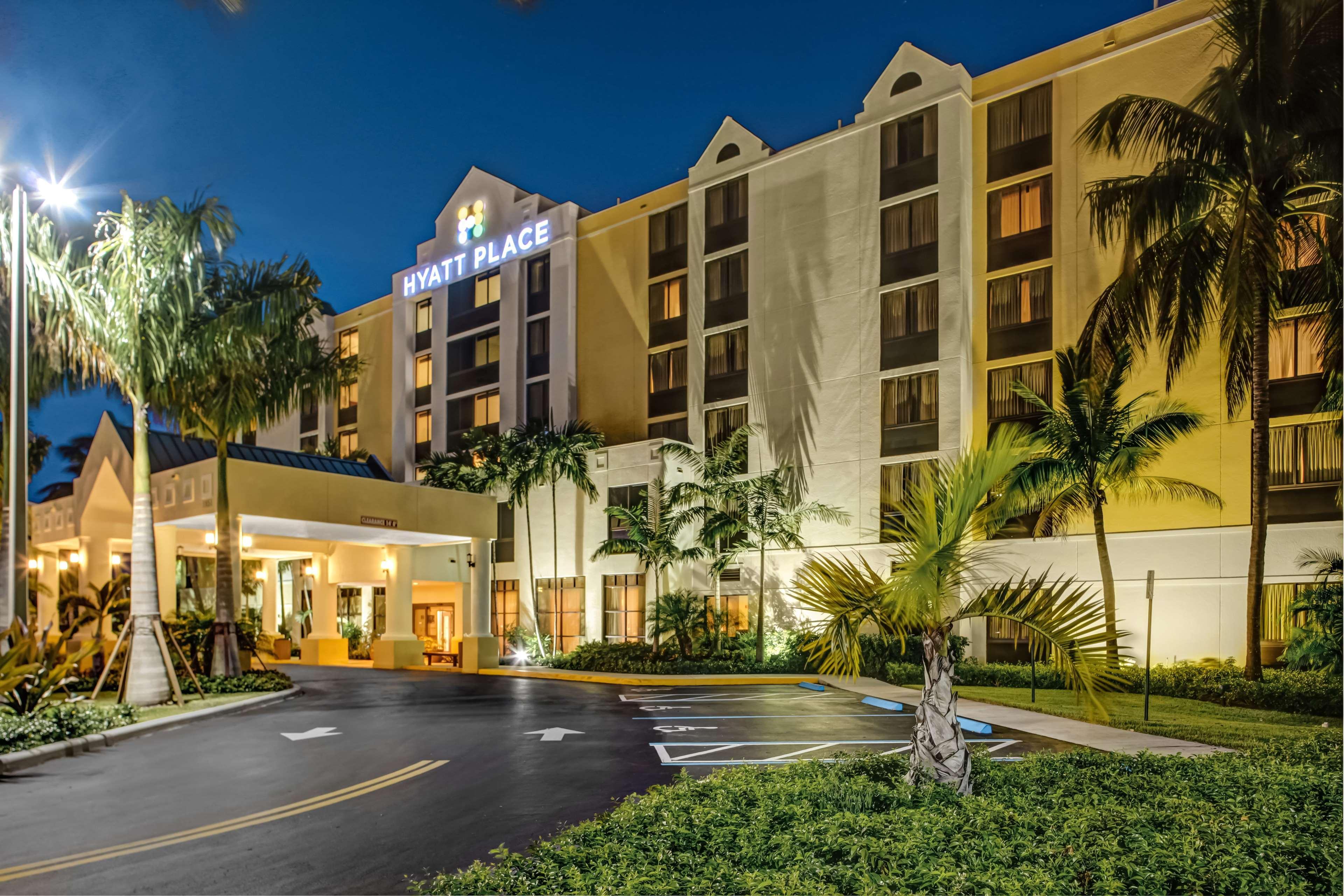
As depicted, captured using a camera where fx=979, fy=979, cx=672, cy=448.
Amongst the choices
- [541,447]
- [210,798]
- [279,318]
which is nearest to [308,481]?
[279,318]

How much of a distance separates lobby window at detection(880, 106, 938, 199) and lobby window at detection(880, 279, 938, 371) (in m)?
3.69

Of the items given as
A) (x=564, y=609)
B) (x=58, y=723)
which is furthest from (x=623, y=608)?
(x=58, y=723)

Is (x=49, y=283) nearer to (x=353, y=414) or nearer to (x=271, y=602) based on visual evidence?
(x=271, y=602)

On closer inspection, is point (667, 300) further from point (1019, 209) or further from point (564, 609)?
point (1019, 209)

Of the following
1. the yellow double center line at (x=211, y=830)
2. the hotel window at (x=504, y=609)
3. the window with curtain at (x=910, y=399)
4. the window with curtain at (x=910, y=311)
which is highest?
the window with curtain at (x=910, y=311)

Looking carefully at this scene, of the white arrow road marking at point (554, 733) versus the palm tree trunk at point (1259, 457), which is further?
the palm tree trunk at point (1259, 457)

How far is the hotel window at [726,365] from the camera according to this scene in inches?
1519

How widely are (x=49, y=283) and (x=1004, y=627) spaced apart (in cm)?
2705

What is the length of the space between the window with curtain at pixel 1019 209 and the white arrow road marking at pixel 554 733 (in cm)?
2373

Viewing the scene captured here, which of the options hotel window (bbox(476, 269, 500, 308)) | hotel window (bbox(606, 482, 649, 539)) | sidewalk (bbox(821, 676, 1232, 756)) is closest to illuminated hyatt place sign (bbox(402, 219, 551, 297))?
hotel window (bbox(476, 269, 500, 308))

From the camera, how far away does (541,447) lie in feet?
124

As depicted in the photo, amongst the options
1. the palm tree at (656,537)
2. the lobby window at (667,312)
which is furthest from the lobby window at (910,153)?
the palm tree at (656,537)

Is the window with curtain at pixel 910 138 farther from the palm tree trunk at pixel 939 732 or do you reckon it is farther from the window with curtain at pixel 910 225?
the palm tree trunk at pixel 939 732

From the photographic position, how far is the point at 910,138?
113 ft
